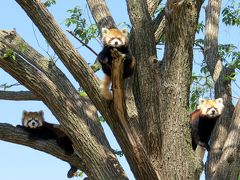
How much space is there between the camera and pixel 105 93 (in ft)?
19.0

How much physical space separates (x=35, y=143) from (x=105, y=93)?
Answer: 176cm

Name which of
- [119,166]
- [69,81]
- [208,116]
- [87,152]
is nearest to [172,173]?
[119,166]

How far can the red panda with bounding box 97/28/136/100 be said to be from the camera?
593 centimetres

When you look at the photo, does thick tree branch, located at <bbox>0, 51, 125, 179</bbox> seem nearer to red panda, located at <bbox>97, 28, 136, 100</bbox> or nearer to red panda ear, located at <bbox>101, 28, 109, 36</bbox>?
red panda, located at <bbox>97, 28, 136, 100</bbox>

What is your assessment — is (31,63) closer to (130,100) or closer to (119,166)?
(130,100)

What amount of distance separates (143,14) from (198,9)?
3.11ft

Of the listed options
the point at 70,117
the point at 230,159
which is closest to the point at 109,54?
the point at 70,117

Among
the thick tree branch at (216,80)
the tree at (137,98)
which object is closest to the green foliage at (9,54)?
the tree at (137,98)

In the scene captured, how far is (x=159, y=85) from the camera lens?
645 centimetres

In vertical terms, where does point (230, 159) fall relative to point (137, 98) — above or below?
below

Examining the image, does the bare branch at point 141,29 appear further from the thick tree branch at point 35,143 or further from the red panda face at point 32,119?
the red panda face at point 32,119

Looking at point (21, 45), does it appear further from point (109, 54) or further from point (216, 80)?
point (216, 80)

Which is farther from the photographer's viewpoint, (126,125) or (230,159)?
(230,159)

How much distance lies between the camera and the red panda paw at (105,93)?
5.73 meters
